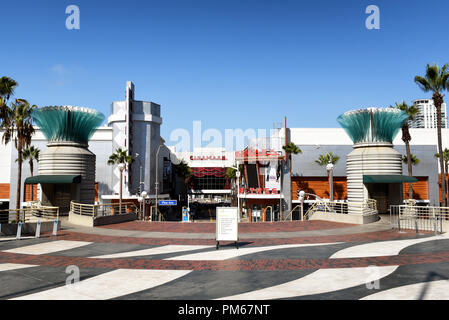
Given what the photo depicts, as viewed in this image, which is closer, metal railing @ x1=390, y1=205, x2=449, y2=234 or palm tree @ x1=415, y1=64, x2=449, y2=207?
metal railing @ x1=390, y1=205, x2=449, y2=234

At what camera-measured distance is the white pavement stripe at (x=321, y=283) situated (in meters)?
7.72

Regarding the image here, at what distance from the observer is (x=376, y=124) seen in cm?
2941

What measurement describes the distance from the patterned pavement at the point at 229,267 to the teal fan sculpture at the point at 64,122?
46.0 feet

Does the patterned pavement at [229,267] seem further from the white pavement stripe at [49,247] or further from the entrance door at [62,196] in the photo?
the entrance door at [62,196]

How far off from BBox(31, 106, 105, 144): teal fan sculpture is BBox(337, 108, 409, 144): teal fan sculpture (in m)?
25.4

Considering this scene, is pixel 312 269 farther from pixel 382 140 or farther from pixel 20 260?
pixel 382 140

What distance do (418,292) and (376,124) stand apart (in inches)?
966

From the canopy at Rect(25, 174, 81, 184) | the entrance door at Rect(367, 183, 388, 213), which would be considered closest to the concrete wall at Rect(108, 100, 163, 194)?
the canopy at Rect(25, 174, 81, 184)

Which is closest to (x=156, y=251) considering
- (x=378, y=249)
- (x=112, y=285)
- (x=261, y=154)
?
(x=112, y=285)

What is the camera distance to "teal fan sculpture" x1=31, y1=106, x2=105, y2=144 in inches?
1148

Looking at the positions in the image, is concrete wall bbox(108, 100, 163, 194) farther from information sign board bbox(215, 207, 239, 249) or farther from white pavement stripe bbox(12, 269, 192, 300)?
white pavement stripe bbox(12, 269, 192, 300)

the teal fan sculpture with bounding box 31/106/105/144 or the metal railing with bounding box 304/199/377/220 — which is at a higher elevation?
the teal fan sculpture with bounding box 31/106/105/144

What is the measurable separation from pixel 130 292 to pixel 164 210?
2402 inches
